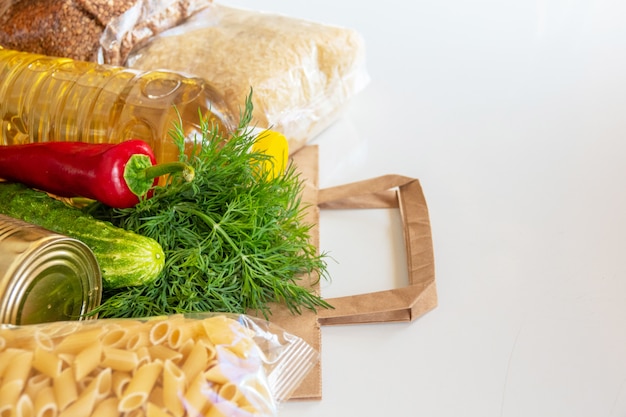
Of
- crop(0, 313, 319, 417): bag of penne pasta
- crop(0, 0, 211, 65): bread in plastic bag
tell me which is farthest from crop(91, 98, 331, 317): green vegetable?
crop(0, 0, 211, 65): bread in plastic bag

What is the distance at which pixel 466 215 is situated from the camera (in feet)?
4.00

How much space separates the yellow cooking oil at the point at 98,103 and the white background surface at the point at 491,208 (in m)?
0.26

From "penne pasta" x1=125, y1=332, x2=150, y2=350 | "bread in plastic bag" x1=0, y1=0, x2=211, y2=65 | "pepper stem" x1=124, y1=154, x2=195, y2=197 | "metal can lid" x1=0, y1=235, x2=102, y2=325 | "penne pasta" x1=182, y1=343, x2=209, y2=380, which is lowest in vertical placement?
"penne pasta" x1=182, y1=343, x2=209, y2=380

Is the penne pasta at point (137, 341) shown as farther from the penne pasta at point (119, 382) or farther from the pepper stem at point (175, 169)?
the pepper stem at point (175, 169)

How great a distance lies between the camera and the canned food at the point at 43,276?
0.81 meters

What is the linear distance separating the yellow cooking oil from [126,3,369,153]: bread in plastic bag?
0.13 meters

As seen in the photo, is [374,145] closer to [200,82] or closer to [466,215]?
[466,215]

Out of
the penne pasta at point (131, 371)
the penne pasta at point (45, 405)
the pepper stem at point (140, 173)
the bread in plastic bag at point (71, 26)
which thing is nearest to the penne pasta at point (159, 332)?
the penne pasta at point (131, 371)

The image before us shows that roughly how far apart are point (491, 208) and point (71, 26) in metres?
0.72

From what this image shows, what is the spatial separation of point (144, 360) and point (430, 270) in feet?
1.53

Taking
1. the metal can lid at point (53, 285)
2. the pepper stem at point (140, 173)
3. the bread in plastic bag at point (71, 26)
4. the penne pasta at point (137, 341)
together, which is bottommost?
the penne pasta at point (137, 341)

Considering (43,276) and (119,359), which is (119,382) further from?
(43,276)

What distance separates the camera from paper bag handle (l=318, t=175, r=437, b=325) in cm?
102

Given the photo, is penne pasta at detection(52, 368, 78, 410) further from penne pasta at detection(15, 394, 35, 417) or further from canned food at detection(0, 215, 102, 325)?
canned food at detection(0, 215, 102, 325)
